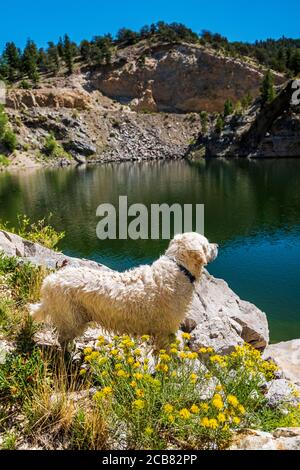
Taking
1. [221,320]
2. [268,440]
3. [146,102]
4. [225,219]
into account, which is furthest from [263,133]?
[268,440]

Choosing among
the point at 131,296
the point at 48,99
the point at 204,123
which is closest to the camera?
the point at 131,296

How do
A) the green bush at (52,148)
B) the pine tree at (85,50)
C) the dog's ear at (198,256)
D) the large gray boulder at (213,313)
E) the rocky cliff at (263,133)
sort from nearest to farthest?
the dog's ear at (198,256)
the large gray boulder at (213,313)
the rocky cliff at (263,133)
the green bush at (52,148)
the pine tree at (85,50)

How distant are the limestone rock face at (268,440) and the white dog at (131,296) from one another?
2.49m

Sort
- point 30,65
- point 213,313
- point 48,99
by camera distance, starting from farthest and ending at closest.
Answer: point 30,65 → point 48,99 → point 213,313

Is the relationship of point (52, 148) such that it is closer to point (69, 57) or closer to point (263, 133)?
point (69, 57)

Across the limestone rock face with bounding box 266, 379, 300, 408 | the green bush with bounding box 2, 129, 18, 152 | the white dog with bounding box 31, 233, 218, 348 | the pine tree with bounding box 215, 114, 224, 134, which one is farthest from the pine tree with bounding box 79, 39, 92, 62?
the limestone rock face with bounding box 266, 379, 300, 408

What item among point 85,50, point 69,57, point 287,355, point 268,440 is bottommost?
point 287,355

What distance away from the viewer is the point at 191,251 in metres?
5.87

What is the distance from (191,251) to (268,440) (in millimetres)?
2985

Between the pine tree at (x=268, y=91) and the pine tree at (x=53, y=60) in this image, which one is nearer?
the pine tree at (x=268, y=91)

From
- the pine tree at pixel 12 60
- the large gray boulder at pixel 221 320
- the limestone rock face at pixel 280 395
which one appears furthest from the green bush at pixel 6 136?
the limestone rock face at pixel 280 395

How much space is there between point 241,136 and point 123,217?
244 ft

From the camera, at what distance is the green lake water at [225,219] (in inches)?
693

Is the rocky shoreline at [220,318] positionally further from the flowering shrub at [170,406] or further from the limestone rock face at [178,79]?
the limestone rock face at [178,79]
